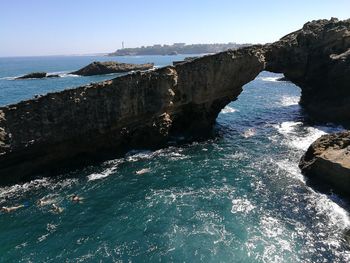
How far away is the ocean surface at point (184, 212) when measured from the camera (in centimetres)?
2552

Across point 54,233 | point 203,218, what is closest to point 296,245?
point 203,218

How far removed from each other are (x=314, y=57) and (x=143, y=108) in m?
33.6

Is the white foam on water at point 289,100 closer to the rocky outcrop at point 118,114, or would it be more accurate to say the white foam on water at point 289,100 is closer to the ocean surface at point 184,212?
the rocky outcrop at point 118,114

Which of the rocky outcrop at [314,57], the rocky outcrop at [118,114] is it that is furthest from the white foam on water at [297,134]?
the rocky outcrop at [118,114]

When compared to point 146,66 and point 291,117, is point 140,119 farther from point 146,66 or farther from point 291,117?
point 146,66

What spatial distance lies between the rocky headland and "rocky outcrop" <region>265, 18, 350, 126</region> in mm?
171

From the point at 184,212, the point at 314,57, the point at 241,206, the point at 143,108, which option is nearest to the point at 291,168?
the point at 241,206

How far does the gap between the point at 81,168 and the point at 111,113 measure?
7112 millimetres

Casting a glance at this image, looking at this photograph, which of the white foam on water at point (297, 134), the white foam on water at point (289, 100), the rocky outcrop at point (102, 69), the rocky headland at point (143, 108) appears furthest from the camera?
the rocky outcrop at point (102, 69)

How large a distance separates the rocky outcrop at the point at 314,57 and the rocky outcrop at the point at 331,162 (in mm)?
19443

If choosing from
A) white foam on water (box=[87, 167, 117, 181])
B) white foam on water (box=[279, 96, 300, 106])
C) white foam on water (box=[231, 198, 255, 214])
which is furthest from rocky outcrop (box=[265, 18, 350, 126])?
white foam on water (box=[87, 167, 117, 181])

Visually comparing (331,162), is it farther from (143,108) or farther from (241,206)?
(143,108)

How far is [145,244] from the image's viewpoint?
2633cm

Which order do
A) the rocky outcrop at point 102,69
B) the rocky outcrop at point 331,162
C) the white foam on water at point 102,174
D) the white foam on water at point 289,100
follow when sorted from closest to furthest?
1. the rocky outcrop at point 331,162
2. the white foam on water at point 102,174
3. the white foam on water at point 289,100
4. the rocky outcrop at point 102,69
